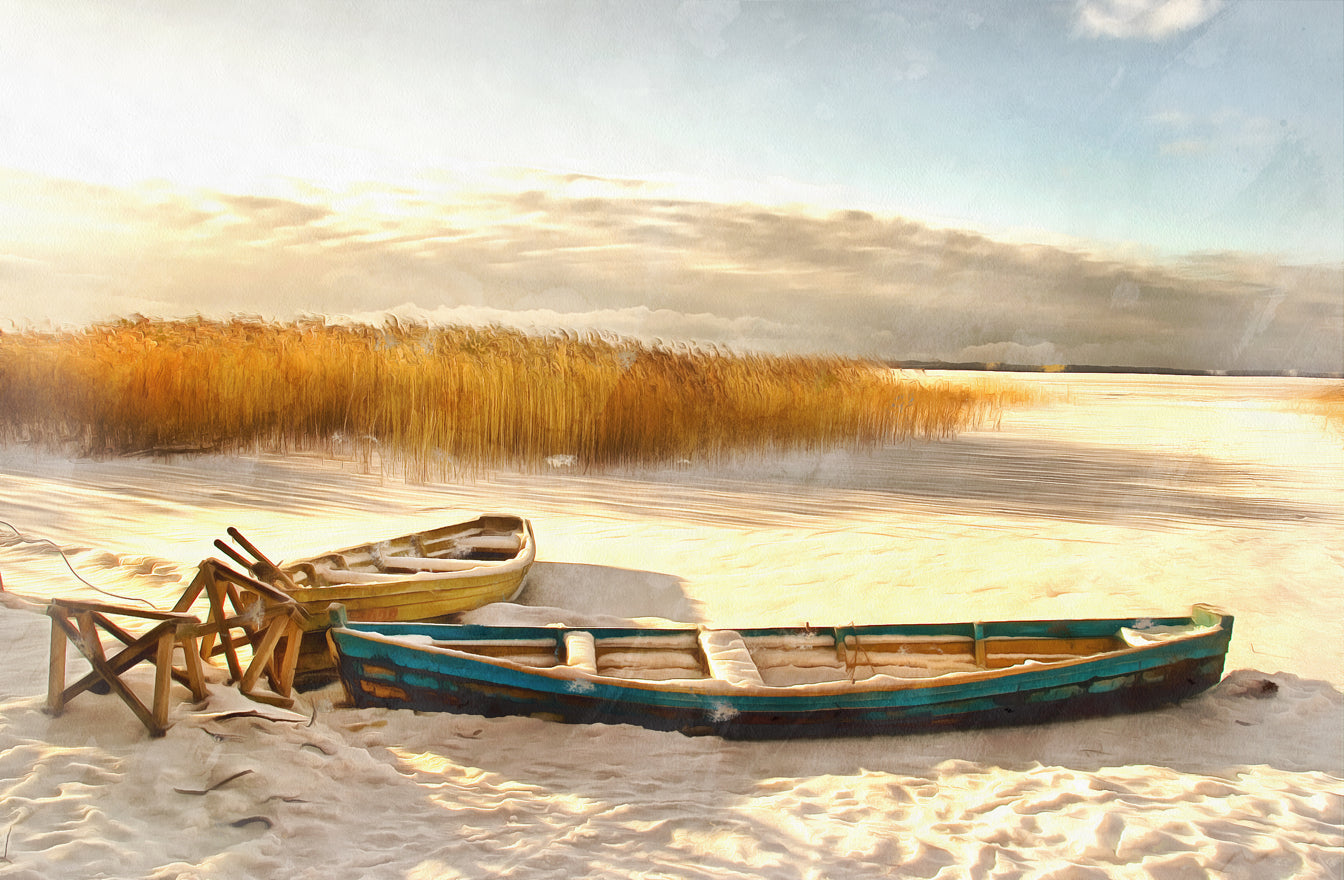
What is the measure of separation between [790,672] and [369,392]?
2714 mm

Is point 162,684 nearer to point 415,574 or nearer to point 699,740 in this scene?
point 415,574

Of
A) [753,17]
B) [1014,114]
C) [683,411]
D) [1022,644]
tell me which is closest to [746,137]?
[753,17]

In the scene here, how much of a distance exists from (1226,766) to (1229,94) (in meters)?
2.68

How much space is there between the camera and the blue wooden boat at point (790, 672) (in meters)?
1.88

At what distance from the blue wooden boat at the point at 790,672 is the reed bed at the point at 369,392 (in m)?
2.12

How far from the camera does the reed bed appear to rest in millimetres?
4094

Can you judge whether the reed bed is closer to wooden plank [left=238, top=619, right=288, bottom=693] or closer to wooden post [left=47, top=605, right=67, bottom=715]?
wooden plank [left=238, top=619, right=288, bottom=693]

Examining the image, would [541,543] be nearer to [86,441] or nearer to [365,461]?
[365,461]

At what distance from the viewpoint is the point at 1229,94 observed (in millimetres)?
3326

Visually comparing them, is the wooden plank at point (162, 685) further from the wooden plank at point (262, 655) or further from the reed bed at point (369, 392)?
the reed bed at point (369, 392)

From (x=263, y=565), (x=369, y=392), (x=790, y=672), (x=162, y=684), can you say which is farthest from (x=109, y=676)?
(x=369, y=392)

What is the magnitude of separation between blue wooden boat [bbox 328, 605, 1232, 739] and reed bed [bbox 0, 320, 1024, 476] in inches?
83.4

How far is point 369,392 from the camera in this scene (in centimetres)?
414

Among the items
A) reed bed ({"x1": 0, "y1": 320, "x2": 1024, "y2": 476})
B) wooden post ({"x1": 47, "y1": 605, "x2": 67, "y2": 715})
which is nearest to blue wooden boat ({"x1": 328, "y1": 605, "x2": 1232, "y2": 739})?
wooden post ({"x1": 47, "y1": 605, "x2": 67, "y2": 715})
